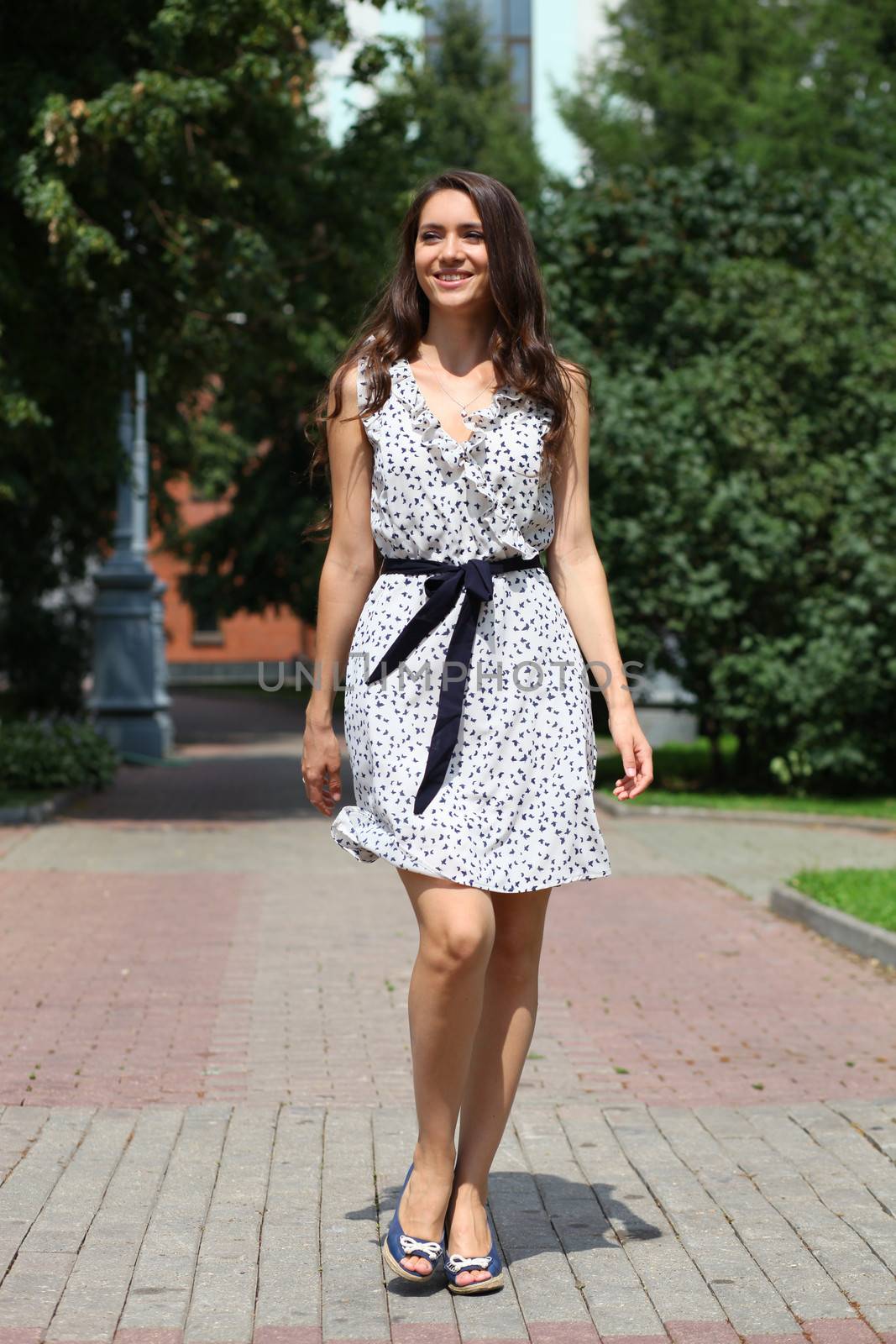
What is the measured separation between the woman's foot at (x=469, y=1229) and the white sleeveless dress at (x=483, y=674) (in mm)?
656

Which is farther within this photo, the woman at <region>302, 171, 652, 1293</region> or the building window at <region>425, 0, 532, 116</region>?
the building window at <region>425, 0, 532, 116</region>

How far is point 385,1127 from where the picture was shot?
499cm

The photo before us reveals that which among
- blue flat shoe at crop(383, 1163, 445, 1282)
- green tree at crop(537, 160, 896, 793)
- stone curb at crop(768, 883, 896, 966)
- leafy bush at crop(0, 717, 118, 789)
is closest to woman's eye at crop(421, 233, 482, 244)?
blue flat shoe at crop(383, 1163, 445, 1282)

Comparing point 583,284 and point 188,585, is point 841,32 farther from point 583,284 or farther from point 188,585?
point 188,585

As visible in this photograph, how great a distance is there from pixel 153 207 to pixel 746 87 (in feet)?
61.3

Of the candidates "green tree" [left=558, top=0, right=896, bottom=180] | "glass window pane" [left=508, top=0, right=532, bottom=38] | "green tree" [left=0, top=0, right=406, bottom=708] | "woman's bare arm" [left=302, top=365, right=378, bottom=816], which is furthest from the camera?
"glass window pane" [left=508, top=0, right=532, bottom=38]

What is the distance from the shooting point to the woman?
363 cm

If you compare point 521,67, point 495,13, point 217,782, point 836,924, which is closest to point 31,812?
point 217,782

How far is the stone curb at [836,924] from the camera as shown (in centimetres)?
809

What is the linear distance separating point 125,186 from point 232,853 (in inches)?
198

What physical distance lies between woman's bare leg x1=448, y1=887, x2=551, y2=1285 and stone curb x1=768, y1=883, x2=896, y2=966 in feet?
14.7

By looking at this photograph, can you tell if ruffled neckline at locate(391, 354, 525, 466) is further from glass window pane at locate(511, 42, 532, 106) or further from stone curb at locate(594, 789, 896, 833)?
glass window pane at locate(511, 42, 532, 106)

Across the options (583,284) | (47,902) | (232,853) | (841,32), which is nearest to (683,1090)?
(47,902)

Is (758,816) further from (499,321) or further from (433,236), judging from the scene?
(433,236)
